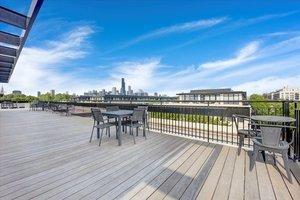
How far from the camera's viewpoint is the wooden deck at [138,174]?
2.19 metres

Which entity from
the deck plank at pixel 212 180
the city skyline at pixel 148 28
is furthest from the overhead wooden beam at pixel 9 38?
the deck plank at pixel 212 180

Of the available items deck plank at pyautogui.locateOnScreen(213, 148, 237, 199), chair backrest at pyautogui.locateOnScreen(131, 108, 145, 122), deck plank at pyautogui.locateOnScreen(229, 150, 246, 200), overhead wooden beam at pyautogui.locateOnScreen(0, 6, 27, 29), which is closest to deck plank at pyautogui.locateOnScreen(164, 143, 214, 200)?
deck plank at pyautogui.locateOnScreen(213, 148, 237, 199)

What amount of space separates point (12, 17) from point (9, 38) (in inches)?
60.2

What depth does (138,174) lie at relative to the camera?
8.89 ft

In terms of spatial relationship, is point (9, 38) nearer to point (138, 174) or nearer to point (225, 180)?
point (138, 174)

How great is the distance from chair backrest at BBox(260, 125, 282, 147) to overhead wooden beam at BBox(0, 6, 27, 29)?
5.86 meters

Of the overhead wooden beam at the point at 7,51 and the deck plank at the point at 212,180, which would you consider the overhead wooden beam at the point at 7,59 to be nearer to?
the overhead wooden beam at the point at 7,51

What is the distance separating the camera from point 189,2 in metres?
11.9

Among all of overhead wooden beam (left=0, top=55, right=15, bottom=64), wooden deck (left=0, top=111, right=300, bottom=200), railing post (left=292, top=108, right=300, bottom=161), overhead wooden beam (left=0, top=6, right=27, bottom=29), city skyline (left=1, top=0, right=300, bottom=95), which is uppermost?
city skyline (left=1, top=0, right=300, bottom=95)

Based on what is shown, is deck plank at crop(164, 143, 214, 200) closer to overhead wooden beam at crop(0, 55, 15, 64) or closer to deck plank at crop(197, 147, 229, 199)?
deck plank at crop(197, 147, 229, 199)

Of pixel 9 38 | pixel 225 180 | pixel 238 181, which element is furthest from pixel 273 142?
pixel 9 38

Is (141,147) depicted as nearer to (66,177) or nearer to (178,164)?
(178,164)

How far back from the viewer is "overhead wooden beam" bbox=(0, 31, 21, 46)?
5.72 m

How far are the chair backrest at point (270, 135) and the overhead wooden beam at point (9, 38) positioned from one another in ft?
23.0
